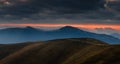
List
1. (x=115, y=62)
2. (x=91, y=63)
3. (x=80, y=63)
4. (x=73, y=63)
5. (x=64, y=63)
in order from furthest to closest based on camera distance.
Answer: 1. (x=64, y=63)
2. (x=73, y=63)
3. (x=80, y=63)
4. (x=91, y=63)
5. (x=115, y=62)

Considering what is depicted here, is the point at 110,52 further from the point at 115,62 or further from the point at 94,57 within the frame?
the point at 115,62

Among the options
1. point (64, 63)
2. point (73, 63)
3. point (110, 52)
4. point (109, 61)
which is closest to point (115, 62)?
point (109, 61)

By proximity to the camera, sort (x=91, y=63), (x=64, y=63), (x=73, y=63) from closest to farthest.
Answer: (x=91, y=63), (x=73, y=63), (x=64, y=63)

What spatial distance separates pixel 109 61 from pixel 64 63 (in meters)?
57.1

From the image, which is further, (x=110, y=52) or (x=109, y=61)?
(x=110, y=52)

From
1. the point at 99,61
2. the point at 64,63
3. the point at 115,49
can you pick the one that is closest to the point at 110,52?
the point at 115,49

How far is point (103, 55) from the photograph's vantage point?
16512cm

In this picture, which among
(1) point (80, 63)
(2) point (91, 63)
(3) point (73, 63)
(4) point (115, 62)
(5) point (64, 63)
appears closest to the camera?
(4) point (115, 62)

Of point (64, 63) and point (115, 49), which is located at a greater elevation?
point (115, 49)

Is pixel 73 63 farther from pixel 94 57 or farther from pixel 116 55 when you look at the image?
pixel 116 55

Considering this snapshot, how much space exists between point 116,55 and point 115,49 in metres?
14.9

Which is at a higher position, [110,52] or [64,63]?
[110,52]

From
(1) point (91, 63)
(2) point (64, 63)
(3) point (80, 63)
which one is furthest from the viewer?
(2) point (64, 63)

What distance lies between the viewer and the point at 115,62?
143m
